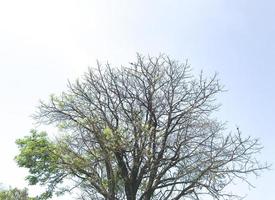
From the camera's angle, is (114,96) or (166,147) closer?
(166,147)

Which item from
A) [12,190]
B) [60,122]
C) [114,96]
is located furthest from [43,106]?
[12,190]

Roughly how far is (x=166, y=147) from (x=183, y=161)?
3.79 ft

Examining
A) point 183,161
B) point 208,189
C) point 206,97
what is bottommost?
point 208,189

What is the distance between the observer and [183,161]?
2358 cm

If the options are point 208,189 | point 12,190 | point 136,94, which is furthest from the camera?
point 12,190

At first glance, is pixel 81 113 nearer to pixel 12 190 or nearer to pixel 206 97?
pixel 206 97

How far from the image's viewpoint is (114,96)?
25250 mm

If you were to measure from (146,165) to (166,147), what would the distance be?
1.41 m

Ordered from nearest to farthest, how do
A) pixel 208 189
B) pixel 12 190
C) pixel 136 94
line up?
pixel 208 189
pixel 136 94
pixel 12 190

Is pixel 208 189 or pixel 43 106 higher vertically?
pixel 43 106

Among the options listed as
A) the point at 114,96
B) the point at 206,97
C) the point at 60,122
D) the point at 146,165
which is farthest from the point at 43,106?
the point at 206,97

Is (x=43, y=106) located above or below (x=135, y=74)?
below

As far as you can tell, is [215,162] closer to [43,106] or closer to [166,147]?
[166,147]

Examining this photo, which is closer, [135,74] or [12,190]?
[135,74]
